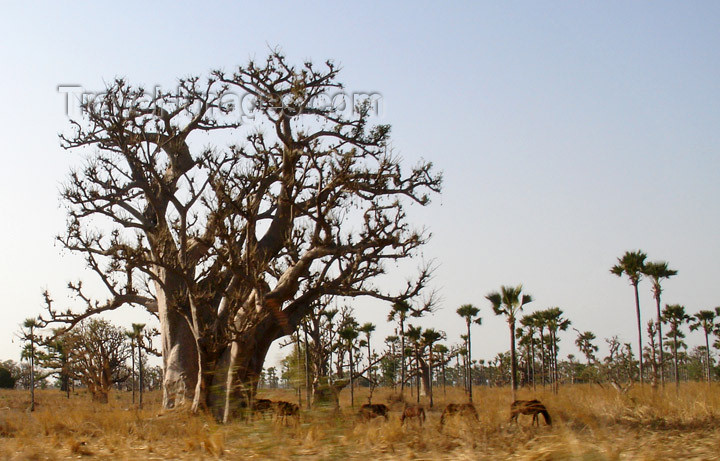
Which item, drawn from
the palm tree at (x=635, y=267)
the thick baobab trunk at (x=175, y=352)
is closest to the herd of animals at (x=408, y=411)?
the thick baobab trunk at (x=175, y=352)

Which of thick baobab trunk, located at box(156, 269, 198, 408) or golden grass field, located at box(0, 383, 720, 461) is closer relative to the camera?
golden grass field, located at box(0, 383, 720, 461)

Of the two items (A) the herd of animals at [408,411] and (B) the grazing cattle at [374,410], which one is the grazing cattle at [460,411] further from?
(B) the grazing cattle at [374,410]

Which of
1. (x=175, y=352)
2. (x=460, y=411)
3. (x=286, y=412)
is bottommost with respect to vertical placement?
(x=460, y=411)

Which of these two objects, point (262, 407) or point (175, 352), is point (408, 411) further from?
point (175, 352)

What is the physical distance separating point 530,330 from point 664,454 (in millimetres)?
40094

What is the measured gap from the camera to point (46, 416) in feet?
45.6

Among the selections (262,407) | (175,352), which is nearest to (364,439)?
(262,407)

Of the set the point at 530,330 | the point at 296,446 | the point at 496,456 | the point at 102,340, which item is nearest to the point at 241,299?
the point at 296,446

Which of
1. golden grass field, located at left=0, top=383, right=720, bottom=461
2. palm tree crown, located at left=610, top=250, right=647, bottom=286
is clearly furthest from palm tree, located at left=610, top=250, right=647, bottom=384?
golden grass field, located at left=0, top=383, right=720, bottom=461

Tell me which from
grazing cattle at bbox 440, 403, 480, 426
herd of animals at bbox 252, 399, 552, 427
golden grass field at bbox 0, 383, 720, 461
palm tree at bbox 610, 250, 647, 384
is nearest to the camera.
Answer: golden grass field at bbox 0, 383, 720, 461

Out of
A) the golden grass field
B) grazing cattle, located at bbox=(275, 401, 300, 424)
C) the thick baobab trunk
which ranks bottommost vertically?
the golden grass field

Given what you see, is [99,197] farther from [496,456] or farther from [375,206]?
[496,456]

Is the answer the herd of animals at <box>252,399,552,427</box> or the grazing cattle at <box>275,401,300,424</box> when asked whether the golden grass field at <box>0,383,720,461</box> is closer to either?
the grazing cattle at <box>275,401,300,424</box>

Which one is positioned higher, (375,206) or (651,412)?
(375,206)
